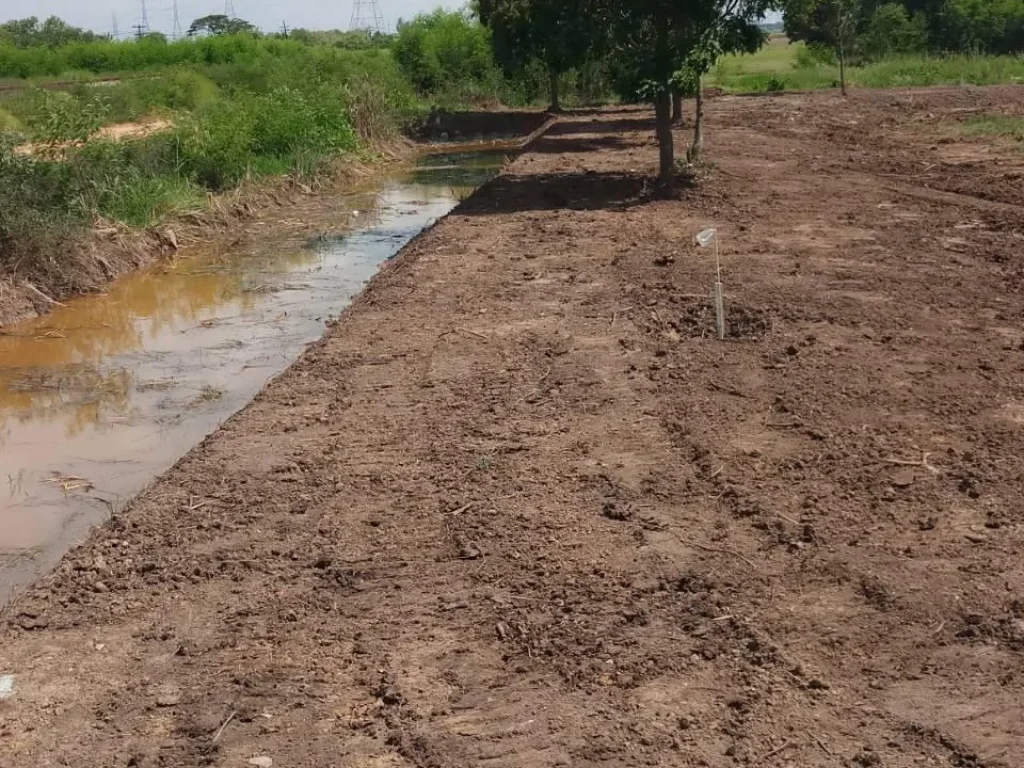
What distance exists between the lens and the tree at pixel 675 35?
53.5 ft

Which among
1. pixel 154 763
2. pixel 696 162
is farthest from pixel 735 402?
pixel 696 162

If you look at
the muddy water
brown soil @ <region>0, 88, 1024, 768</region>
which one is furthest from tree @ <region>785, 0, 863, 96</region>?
brown soil @ <region>0, 88, 1024, 768</region>

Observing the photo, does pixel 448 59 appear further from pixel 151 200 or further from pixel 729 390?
pixel 729 390

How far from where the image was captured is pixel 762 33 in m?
17.1

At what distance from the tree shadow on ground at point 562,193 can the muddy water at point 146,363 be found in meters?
1.50

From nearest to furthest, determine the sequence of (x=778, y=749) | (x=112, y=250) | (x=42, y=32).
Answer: (x=778, y=749) → (x=112, y=250) → (x=42, y=32)

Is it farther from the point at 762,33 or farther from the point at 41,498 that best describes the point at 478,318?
the point at 762,33

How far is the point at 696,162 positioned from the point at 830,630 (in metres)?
15.7

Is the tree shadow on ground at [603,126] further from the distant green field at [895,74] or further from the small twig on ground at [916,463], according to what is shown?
the small twig on ground at [916,463]

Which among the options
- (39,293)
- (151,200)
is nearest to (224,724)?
(39,293)

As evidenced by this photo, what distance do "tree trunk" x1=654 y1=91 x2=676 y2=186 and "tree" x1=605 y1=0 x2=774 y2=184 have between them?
0.21ft

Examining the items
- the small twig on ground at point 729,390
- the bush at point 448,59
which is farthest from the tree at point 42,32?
the small twig on ground at point 729,390

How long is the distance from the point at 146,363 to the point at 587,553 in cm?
729

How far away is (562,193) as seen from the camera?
1831cm
